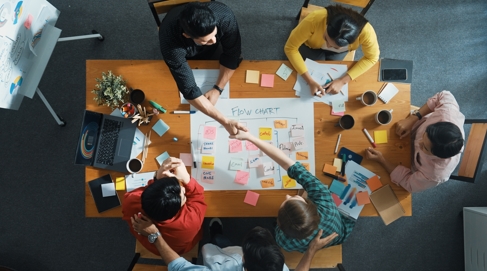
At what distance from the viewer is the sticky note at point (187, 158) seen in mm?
1838

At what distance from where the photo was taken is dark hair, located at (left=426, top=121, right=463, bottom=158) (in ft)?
5.54

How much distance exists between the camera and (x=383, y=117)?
1879mm

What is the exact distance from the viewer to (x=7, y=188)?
2590 mm

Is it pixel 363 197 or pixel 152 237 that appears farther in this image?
pixel 363 197

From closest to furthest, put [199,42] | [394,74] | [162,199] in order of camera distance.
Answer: [162,199]
[199,42]
[394,74]

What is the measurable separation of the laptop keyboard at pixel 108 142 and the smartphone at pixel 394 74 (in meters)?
1.54

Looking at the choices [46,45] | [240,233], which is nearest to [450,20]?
[240,233]

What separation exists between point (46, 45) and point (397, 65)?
2.20 m

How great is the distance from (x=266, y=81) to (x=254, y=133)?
30 cm

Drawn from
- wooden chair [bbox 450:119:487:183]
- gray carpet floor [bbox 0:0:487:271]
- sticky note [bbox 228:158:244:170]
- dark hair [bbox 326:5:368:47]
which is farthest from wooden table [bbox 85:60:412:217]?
gray carpet floor [bbox 0:0:487:271]

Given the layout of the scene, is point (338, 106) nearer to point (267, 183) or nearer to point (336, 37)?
point (336, 37)

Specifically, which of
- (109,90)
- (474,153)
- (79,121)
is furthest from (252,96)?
(79,121)

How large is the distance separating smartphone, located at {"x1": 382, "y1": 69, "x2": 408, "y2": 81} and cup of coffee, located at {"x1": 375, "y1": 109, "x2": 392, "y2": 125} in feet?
0.67

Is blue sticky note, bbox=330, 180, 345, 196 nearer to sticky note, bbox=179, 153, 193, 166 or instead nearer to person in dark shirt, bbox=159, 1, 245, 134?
person in dark shirt, bbox=159, 1, 245, 134
